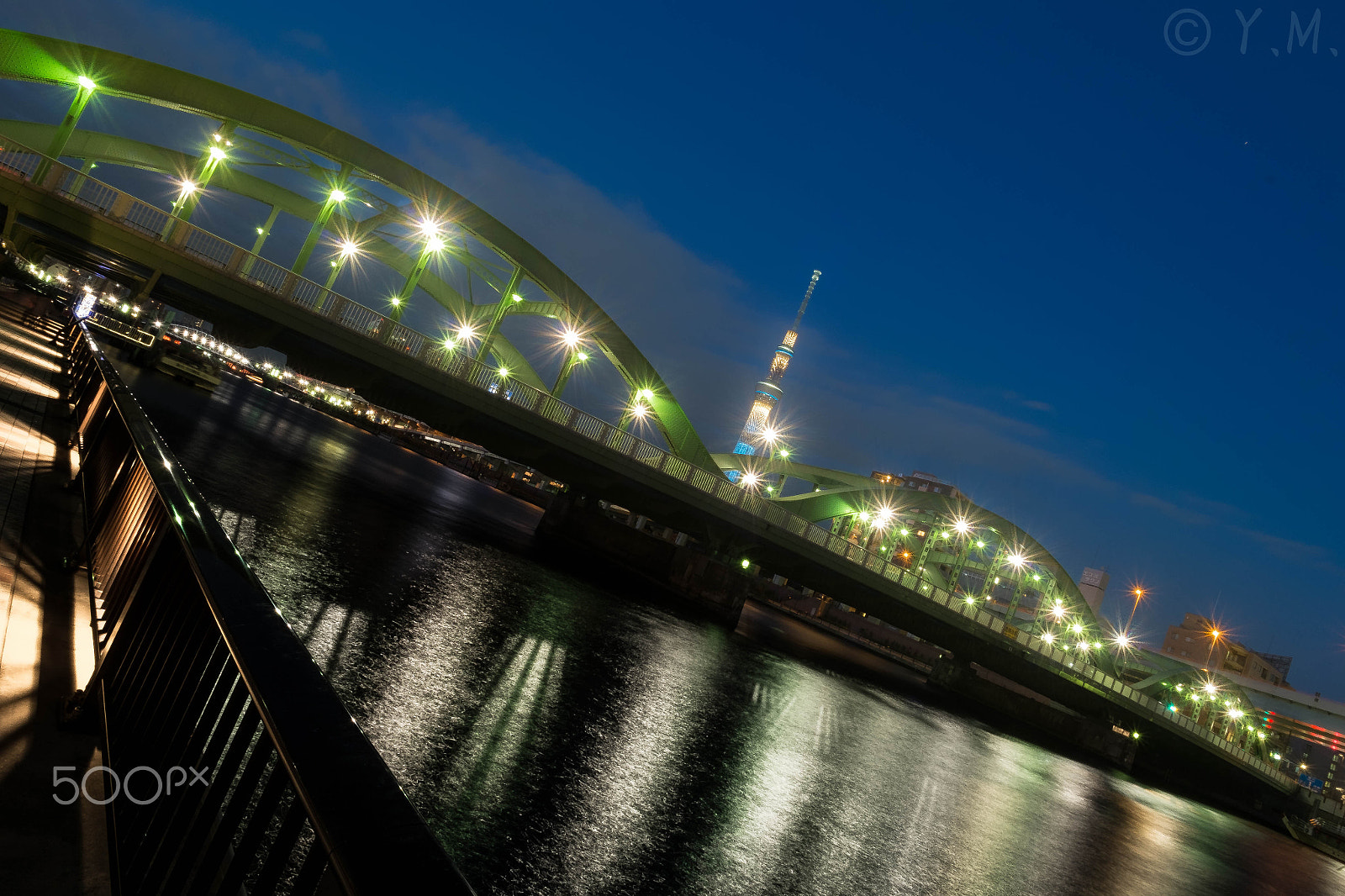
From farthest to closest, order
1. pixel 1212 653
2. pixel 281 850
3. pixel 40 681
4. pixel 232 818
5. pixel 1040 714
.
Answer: pixel 1212 653, pixel 1040 714, pixel 40 681, pixel 232 818, pixel 281 850

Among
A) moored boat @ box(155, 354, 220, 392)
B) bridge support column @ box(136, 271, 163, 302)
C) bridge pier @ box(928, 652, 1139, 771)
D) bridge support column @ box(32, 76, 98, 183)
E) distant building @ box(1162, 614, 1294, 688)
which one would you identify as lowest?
moored boat @ box(155, 354, 220, 392)

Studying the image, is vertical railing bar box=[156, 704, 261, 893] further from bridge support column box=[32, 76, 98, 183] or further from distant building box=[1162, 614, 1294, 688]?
distant building box=[1162, 614, 1294, 688]

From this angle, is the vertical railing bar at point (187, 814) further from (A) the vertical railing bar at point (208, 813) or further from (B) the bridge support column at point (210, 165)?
(B) the bridge support column at point (210, 165)

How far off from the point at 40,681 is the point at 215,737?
86.6 inches

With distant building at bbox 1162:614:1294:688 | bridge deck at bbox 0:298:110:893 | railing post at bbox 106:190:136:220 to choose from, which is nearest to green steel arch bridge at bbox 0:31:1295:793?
railing post at bbox 106:190:136:220

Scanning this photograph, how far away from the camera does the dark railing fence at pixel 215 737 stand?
159 centimetres

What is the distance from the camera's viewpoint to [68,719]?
11.9 ft

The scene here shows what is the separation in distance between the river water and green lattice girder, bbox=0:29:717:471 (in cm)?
Result: 1666

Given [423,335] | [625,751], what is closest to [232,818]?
[625,751]

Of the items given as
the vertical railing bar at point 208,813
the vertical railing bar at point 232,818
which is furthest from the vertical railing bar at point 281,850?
the vertical railing bar at point 208,813

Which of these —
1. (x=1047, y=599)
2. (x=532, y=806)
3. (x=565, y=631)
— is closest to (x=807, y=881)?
(x=532, y=806)

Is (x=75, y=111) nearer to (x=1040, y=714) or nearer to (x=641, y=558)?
(x=641, y=558)

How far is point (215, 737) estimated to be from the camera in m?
2.56

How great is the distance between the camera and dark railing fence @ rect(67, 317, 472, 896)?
5.22ft
